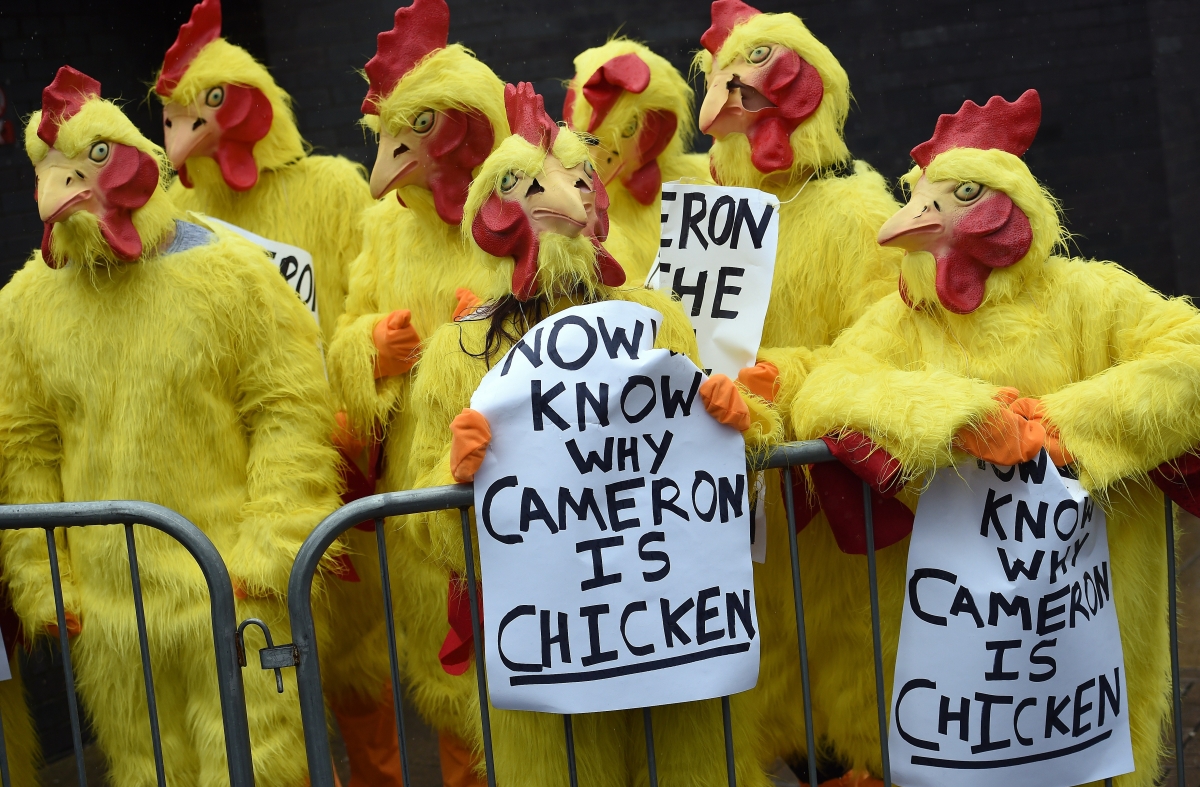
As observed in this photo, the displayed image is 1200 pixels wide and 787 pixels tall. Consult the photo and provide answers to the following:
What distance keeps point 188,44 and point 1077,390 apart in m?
2.97

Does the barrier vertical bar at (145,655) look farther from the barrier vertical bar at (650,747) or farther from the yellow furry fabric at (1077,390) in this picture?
the yellow furry fabric at (1077,390)

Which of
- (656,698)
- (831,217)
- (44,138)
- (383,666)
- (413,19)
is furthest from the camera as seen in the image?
(383,666)

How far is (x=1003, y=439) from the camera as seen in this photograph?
2676mm

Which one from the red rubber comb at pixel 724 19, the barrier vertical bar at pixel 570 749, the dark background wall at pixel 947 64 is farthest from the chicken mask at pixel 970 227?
the dark background wall at pixel 947 64

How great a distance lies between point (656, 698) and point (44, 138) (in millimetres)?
1999

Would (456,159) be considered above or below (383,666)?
above

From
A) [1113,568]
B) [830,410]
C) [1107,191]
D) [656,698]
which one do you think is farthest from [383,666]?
[1107,191]

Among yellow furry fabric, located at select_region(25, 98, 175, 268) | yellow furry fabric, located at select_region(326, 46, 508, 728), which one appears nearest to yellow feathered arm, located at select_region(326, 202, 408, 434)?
yellow furry fabric, located at select_region(326, 46, 508, 728)

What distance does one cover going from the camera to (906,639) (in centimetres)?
289

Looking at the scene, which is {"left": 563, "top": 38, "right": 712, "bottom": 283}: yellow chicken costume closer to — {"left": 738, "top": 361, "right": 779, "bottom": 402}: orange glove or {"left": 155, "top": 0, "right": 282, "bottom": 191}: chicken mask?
{"left": 738, "top": 361, "right": 779, "bottom": 402}: orange glove

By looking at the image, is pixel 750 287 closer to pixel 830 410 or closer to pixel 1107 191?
pixel 830 410

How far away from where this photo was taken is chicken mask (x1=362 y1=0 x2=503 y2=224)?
3.50 meters

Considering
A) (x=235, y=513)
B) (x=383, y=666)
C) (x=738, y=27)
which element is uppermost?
(x=738, y=27)

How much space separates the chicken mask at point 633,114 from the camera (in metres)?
4.05
